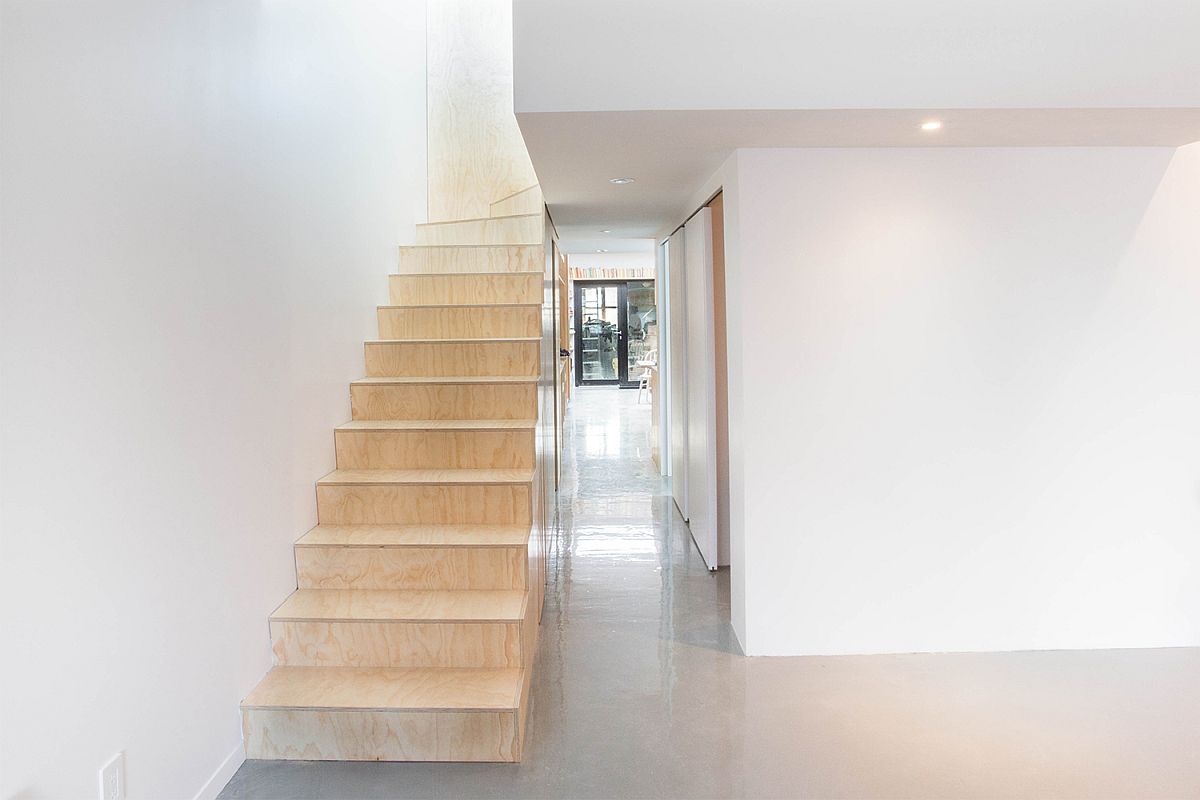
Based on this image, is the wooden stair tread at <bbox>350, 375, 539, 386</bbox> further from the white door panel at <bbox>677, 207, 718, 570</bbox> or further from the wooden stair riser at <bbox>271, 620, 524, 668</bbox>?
the wooden stair riser at <bbox>271, 620, 524, 668</bbox>

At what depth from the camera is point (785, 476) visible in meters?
3.31

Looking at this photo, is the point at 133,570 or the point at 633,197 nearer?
the point at 133,570

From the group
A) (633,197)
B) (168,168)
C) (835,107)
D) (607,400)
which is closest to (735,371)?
(835,107)

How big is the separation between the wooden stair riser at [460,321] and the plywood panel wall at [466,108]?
6.06 feet

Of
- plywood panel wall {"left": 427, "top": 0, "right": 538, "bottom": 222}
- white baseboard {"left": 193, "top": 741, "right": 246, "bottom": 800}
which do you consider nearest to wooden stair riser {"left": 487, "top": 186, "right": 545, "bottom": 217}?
plywood panel wall {"left": 427, "top": 0, "right": 538, "bottom": 222}

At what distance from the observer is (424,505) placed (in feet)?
11.2

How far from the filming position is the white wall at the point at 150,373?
1646mm

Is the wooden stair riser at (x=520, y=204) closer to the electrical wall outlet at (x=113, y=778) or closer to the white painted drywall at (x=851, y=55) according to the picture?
the white painted drywall at (x=851, y=55)

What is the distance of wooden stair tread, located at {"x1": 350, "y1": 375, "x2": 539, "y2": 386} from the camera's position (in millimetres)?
3915

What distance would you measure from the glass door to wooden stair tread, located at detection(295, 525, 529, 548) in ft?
41.3

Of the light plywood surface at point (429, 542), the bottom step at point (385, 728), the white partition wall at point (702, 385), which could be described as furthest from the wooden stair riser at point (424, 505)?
the white partition wall at point (702, 385)

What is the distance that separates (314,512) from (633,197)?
2318 mm

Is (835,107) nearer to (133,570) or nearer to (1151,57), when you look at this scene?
(1151,57)

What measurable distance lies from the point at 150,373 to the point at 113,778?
3.03 ft
